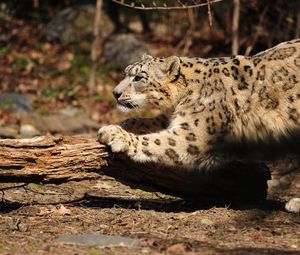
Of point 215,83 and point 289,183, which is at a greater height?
point 215,83

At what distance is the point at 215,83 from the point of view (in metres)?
7.84

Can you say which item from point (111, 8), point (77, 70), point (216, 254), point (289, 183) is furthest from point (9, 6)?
point (216, 254)

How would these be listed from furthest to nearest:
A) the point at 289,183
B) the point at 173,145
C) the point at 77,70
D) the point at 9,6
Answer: the point at 9,6
the point at 77,70
the point at 289,183
the point at 173,145

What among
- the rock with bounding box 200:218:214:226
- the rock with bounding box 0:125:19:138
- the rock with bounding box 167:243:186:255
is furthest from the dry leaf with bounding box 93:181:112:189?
the rock with bounding box 0:125:19:138

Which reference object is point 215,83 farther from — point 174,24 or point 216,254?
point 174,24

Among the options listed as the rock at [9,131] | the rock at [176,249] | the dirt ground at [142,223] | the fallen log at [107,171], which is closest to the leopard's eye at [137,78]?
the fallen log at [107,171]

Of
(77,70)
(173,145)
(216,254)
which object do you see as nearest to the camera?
(216,254)

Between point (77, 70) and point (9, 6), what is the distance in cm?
535

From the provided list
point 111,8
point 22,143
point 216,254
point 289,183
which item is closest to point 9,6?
point 111,8

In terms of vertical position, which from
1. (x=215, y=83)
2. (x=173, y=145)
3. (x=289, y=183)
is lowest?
(x=289, y=183)

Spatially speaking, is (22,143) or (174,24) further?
(174,24)

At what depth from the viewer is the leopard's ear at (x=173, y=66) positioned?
8.05 metres

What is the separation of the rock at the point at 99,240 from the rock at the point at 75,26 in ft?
55.4

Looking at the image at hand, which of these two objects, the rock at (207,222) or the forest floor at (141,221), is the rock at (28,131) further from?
the rock at (207,222)
